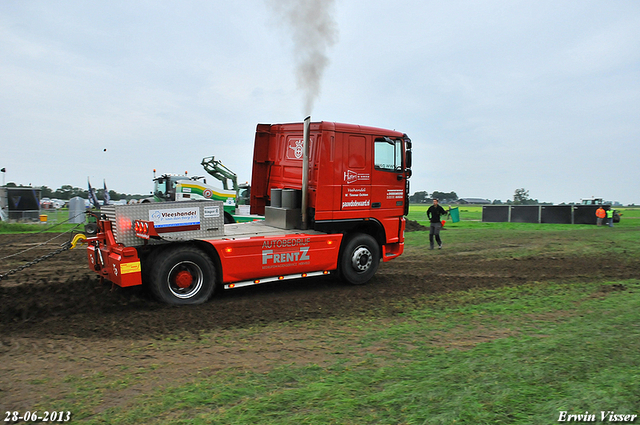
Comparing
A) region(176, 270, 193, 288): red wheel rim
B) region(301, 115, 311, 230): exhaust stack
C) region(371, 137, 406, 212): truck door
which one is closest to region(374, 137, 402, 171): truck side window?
region(371, 137, 406, 212): truck door

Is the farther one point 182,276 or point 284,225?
point 284,225

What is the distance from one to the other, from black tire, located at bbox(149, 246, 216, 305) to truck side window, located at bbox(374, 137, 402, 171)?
3.98 meters

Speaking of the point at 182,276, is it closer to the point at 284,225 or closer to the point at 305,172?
the point at 284,225

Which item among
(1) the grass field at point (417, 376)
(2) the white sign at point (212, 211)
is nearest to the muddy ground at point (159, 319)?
(1) the grass field at point (417, 376)

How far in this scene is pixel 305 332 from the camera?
5.68 metres

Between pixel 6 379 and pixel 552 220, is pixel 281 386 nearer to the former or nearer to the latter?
pixel 6 379

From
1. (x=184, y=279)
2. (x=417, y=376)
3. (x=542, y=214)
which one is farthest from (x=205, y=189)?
(x=542, y=214)

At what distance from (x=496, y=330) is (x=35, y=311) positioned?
6381 millimetres

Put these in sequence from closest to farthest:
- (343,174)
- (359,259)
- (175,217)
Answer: (175,217) < (343,174) < (359,259)

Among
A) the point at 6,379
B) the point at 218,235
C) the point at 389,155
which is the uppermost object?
the point at 389,155

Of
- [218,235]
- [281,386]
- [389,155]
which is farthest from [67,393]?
[389,155]

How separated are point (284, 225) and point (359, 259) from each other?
5.63 ft

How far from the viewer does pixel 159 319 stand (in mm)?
6129

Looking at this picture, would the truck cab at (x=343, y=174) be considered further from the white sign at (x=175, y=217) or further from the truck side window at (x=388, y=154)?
the white sign at (x=175, y=217)
